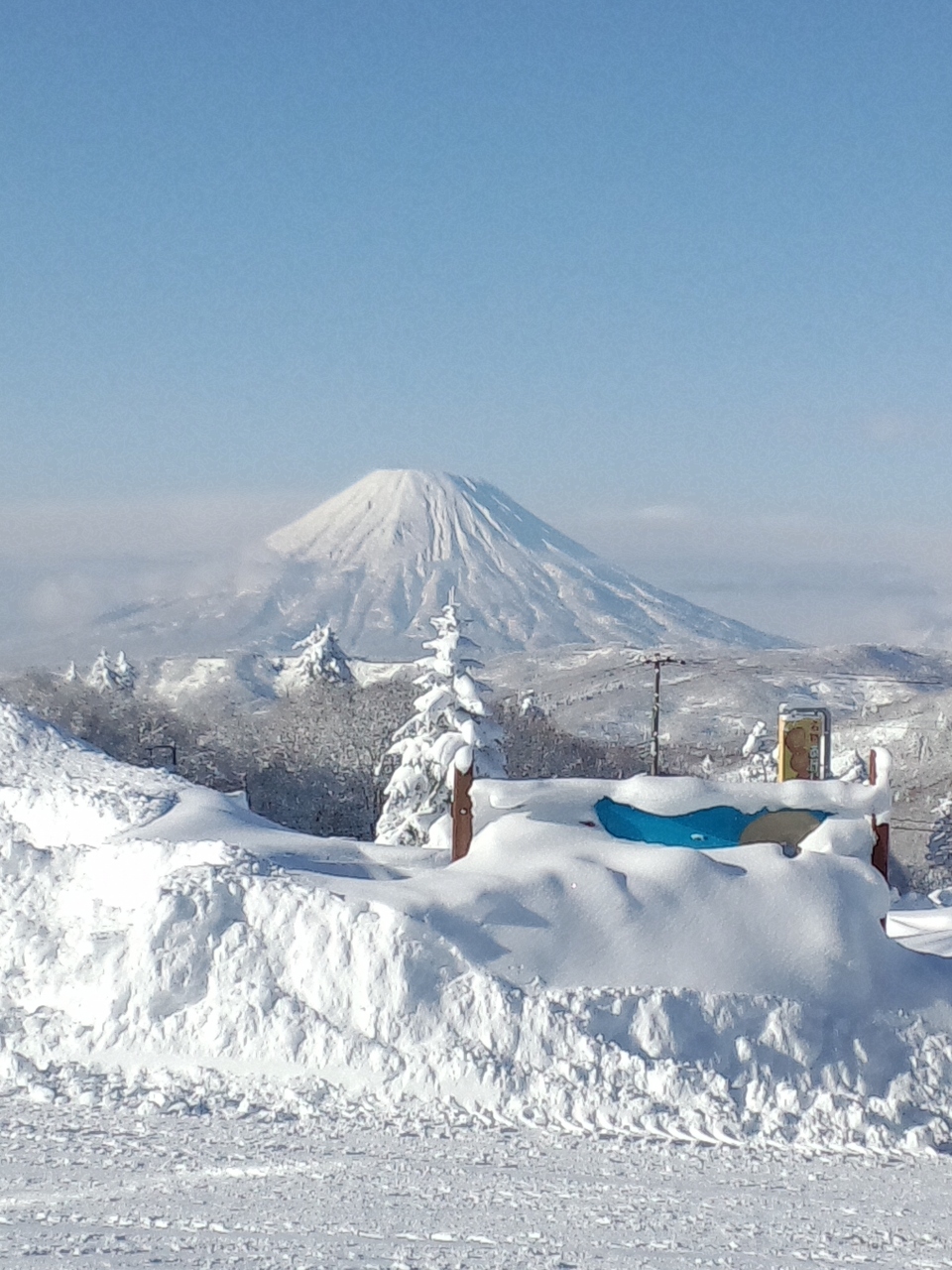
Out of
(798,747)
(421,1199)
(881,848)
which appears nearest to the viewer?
(421,1199)

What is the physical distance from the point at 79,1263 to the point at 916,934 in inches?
466

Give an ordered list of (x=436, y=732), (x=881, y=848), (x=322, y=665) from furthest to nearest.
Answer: (x=322, y=665) < (x=436, y=732) < (x=881, y=848)

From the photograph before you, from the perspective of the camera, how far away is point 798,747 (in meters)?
16.5

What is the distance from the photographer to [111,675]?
200ft

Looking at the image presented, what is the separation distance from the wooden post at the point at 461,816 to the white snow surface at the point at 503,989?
338 mm

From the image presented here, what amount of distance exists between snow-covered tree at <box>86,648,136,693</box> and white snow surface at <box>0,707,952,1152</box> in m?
46.5

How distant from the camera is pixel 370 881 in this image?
41.4 ft

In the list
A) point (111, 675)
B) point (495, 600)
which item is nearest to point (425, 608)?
point (495, 600)

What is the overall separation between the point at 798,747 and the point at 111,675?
48630 mm

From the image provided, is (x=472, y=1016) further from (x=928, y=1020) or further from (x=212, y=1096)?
(x=928, y=1020)

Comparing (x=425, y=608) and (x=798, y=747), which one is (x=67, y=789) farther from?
(x=425, y=608)

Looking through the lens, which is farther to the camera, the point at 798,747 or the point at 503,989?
the point at 798,747

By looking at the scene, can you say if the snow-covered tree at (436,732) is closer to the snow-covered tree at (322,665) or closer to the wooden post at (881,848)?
the wooden post at (881,848)

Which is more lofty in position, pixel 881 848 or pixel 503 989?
pixel 881 848
